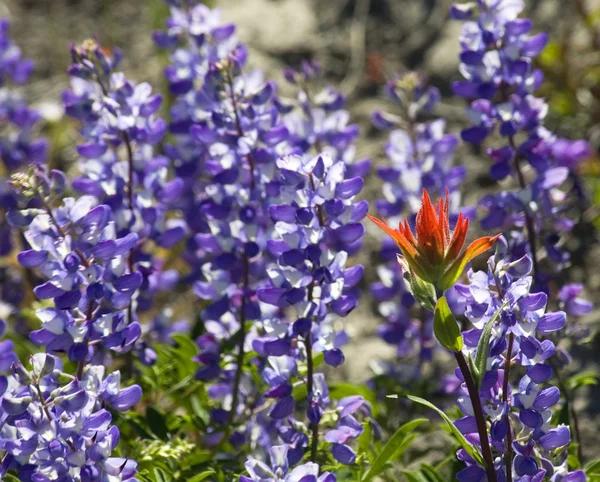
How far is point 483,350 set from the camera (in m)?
2.16

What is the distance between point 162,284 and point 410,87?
46.6 inches

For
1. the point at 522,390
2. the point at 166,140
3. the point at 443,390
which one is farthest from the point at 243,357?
the point at 166,140

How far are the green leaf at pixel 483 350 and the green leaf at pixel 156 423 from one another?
1212mm

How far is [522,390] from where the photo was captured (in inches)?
90.7

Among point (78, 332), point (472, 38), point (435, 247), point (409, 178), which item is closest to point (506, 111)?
point (472, 38)

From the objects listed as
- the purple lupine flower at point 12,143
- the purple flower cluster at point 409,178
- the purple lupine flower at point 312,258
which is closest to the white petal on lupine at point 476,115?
the purple flower cluster at point 409,178

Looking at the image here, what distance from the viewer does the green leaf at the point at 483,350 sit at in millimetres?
2143

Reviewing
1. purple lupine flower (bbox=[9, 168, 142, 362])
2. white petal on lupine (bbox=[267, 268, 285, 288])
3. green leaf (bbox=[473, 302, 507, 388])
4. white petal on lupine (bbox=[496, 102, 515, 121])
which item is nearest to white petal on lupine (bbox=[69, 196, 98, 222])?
purple lupine flower (bbox=[9, 168, 142, 362])

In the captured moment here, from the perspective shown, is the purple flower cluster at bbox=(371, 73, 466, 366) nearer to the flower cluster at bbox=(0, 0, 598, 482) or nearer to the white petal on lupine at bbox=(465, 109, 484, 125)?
the flower cluster at bbox=(0, 0, 598, 482)

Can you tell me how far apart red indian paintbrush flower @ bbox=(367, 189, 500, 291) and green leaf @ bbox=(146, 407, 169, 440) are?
1.19m

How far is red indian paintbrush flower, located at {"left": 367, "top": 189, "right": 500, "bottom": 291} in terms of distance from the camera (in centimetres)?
216

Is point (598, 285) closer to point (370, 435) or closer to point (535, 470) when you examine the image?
point (370, 435)

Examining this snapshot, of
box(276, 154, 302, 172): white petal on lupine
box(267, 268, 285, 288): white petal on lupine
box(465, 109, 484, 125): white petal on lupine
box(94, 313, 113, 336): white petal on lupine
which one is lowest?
box(94, 313, 113, 336): white petal on lupine

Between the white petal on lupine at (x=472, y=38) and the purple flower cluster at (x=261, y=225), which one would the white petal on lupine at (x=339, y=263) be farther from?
the white petal on lupine at (x=472, y=38)
